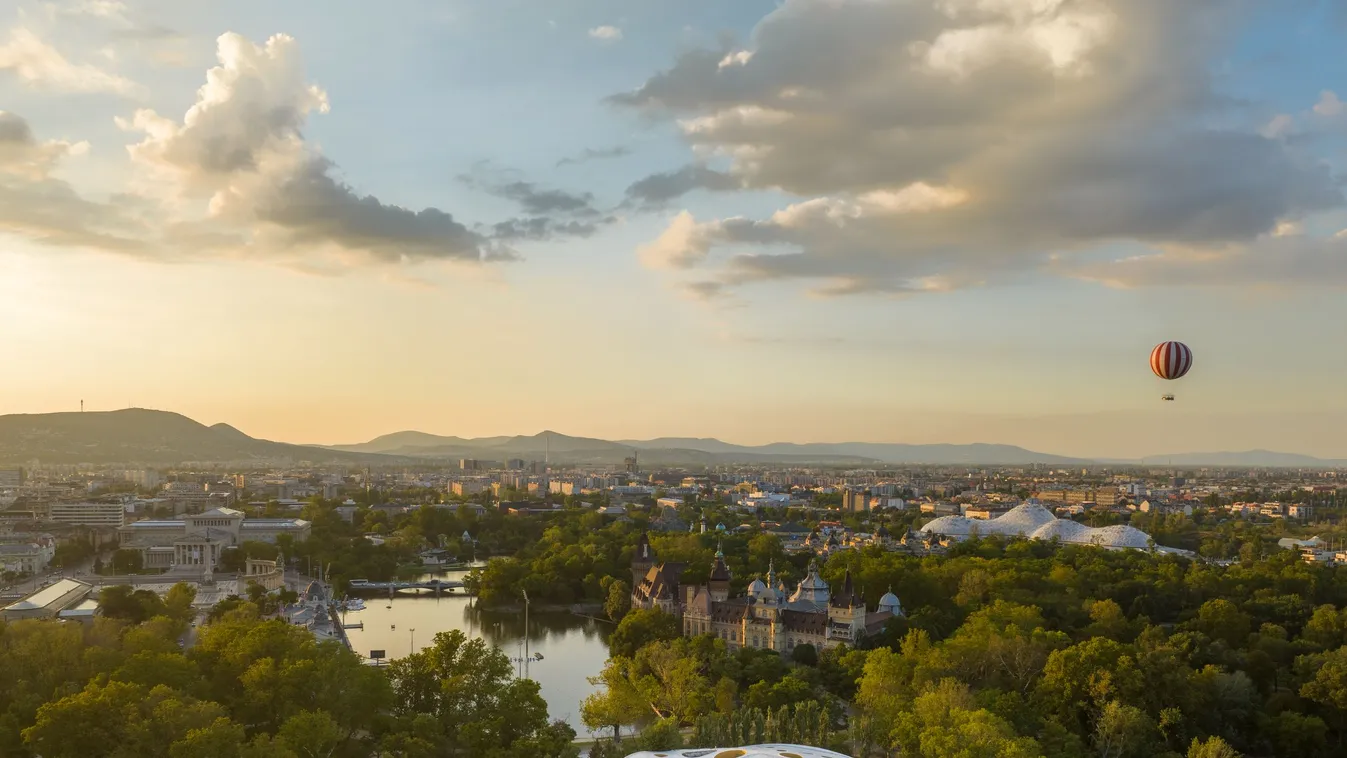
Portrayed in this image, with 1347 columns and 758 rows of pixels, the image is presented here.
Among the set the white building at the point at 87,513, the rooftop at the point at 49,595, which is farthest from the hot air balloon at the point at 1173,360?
the white building at the point at 87,513

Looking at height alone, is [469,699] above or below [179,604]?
below

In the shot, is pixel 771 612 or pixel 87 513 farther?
pixel 87 513

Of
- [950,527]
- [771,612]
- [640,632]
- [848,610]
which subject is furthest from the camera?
[950,527]

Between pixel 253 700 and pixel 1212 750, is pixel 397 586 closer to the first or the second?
pixel 253 700

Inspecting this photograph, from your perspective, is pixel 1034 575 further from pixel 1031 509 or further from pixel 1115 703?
pixel 1031 509

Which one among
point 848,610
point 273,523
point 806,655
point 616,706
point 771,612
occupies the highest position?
point 848,610

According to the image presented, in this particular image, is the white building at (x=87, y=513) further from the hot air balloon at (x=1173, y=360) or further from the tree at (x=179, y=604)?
the hot air balloon at (x=1173, y=360)

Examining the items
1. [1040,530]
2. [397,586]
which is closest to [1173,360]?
[397,586]
